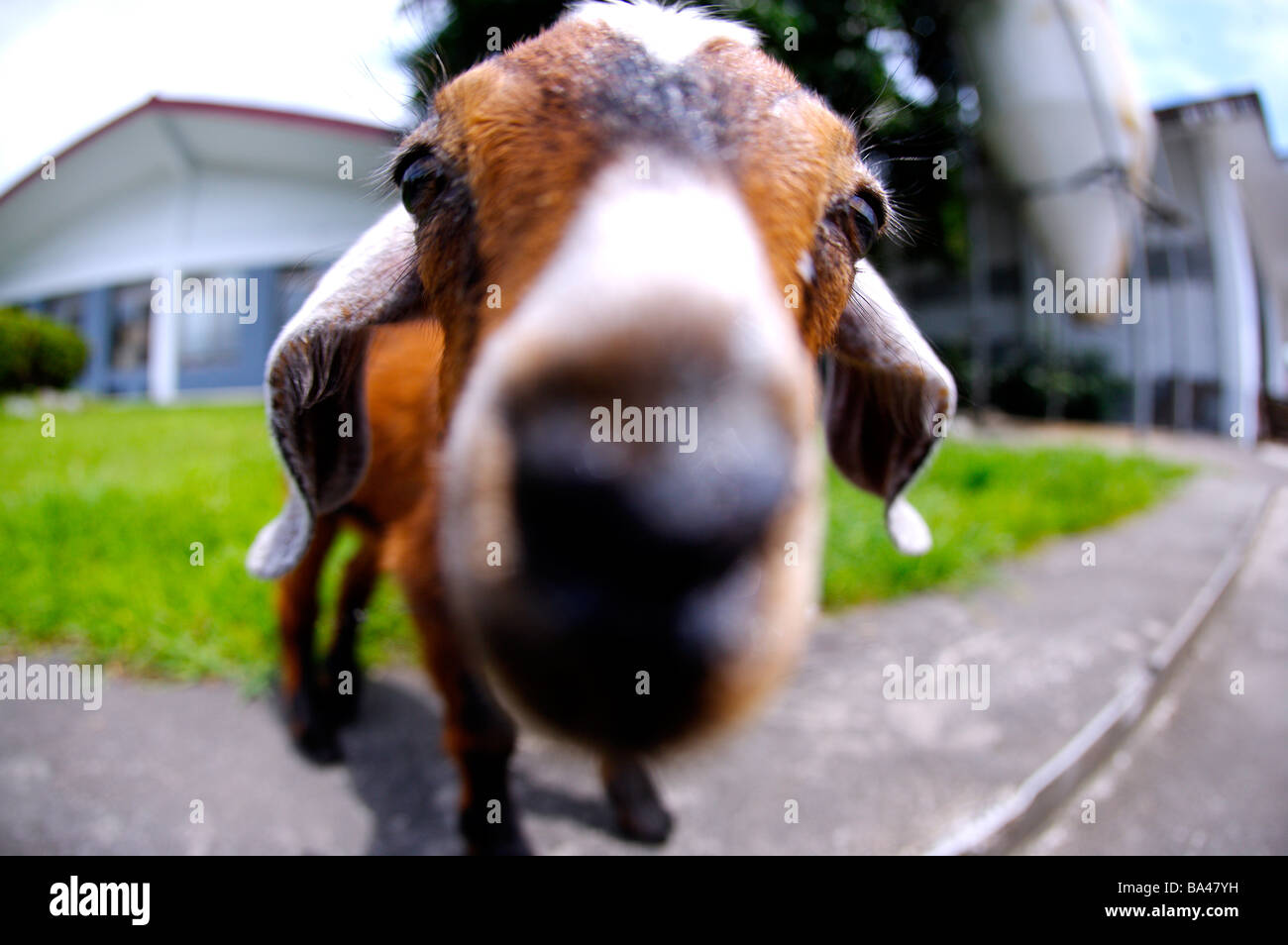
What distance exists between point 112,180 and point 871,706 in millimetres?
7669

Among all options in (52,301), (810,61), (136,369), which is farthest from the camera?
(136,369)

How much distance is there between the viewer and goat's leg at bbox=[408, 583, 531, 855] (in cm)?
209

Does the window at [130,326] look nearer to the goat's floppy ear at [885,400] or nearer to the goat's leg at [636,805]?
the goat's leg at [636,805]

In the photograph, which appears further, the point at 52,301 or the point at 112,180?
the point at 52,301

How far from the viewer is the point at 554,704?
2.58 feet

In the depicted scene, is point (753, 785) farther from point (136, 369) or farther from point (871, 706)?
point (136, 369)

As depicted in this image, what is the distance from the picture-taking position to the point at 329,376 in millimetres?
1727

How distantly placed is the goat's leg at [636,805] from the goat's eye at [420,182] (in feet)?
6.18

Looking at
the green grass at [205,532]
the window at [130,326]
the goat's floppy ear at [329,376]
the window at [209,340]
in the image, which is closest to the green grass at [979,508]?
the green grass at [205,532]

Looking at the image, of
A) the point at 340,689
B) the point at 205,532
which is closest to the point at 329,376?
the point at 340,689

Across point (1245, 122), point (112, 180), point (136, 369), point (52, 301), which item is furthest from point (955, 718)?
point (136, 369)

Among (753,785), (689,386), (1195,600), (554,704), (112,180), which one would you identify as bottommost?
(753,785)

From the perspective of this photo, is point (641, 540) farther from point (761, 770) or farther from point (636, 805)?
point (761, 770)

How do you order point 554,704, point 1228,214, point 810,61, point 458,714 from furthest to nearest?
point 1228,214 → point 810,61 → point 458,714 → point 554,704
